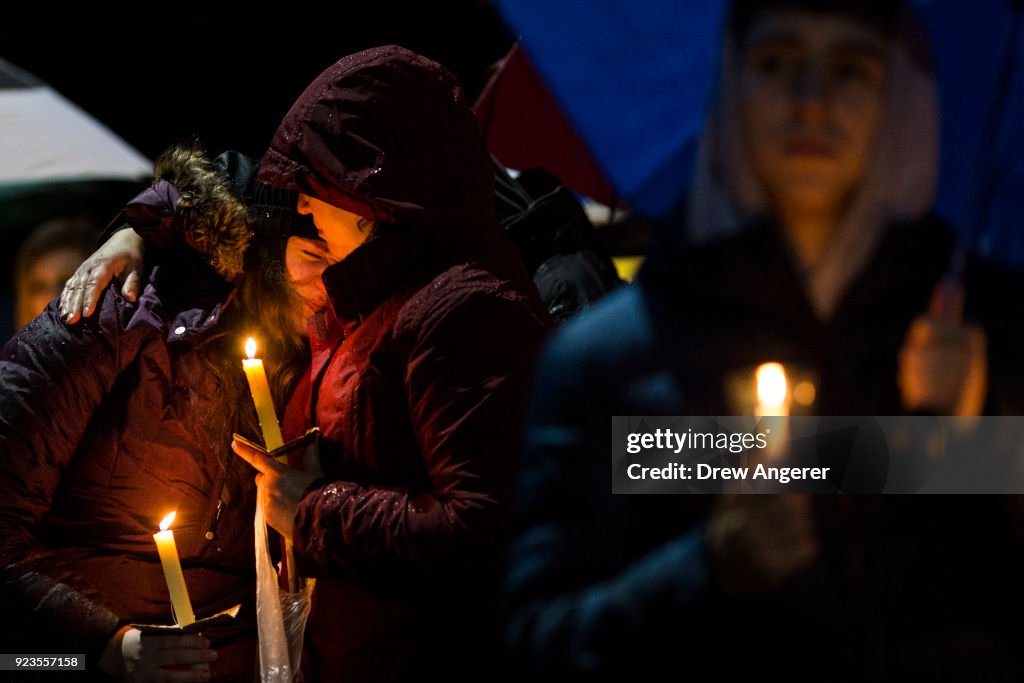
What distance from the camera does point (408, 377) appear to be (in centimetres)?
195

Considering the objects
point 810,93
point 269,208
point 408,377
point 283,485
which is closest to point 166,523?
point 283,485

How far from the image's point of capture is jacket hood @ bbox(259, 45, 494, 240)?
6.81 feet

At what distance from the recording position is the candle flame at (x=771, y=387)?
1155mm

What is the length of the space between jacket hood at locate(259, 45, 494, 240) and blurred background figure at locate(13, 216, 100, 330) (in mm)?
1511

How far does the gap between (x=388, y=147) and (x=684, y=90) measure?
83cm

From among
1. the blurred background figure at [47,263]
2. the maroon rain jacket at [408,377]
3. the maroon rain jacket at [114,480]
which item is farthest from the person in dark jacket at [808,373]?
the blurred background figure at [47,263]

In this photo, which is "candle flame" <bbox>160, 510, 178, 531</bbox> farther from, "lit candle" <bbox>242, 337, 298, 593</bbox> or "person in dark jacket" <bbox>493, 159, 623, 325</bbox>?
"person in dark jacket" <bbox>493, 159, 623, 325</bbox>

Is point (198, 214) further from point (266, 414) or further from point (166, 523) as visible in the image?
point (166, 523)

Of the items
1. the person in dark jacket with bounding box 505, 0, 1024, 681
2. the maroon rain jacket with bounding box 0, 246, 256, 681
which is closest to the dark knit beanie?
the maroon rain jacket with bounding box 0, 246, 256, 681

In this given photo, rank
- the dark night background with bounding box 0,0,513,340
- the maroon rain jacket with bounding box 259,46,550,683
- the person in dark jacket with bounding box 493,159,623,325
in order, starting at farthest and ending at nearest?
the dark night background with bounding box 0,0,513,340 → the person in dark jacket with bounding box 493,159,623,325 → the maroon rain jacket with bounding box 259,46,550,683

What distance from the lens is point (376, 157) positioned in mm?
2074

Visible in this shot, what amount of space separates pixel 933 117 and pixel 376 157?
1062 mm

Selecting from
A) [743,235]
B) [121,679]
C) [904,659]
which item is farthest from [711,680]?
[121,679]

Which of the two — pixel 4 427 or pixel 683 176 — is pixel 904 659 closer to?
pixel 683 176
